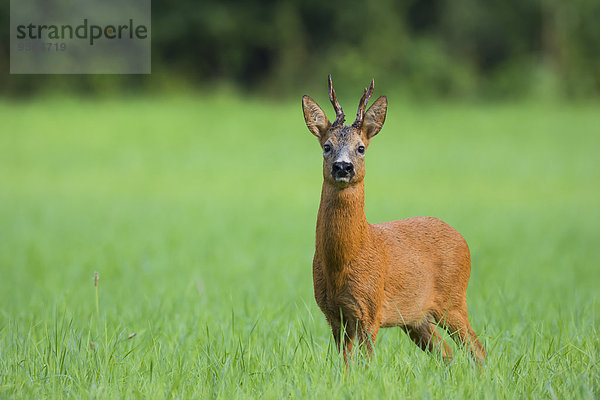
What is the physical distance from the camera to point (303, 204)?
15.3 metres

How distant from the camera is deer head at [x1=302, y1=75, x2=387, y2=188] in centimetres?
355

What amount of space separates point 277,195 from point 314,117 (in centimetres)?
1265

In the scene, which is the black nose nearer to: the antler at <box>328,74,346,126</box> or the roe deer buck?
the roe deer buck

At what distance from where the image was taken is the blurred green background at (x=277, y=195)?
3922 mm

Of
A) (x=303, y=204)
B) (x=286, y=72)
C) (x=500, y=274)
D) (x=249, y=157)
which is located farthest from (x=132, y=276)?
(x=286, y=72)

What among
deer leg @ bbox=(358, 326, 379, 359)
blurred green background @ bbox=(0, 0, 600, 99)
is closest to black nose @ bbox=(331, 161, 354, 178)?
deer leg @ bbox=(358, 326, 379, 359)

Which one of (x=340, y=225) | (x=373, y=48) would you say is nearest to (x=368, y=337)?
(x=340, y=225)

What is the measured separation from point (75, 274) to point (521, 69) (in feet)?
80.9

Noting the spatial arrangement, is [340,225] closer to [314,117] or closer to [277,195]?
[314,117]

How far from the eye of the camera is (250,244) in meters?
11.0

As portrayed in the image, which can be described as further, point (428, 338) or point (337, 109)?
point (428, 338)

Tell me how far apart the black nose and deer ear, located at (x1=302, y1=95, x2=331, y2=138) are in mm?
317

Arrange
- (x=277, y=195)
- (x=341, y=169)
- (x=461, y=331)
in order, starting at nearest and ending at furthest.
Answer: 1. (x=341, y=169)
2. (x=461, y=331)
3. (x=277, y=195)

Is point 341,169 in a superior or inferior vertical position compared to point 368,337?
superior
